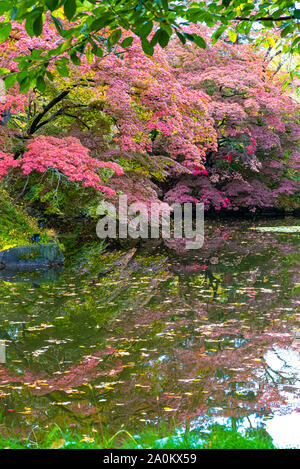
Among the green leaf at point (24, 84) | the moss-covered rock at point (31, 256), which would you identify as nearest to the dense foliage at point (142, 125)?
the green leaf at point (24, 84)

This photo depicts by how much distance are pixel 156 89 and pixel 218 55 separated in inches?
468

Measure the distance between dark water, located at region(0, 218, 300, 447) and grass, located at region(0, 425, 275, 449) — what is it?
0.65ft

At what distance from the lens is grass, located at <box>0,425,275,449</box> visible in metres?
2.70

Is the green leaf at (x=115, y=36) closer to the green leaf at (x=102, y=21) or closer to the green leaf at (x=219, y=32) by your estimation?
the green leaf at (x=102, y=21)

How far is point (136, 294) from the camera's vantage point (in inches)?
310

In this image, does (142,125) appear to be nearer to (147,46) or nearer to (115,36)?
(115,36)

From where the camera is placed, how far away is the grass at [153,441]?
270cm

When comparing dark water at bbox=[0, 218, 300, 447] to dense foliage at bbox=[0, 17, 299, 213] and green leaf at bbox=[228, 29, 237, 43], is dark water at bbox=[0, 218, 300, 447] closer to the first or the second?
dense foliage at bbox=[0, 17, 299, 213]

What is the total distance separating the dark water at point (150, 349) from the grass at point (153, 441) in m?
0.20

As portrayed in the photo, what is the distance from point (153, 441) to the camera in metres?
2.92

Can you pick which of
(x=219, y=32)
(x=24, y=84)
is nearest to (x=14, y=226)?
(x=219, y=32)

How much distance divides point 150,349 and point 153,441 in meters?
2.28

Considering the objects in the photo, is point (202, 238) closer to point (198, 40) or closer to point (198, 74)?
Answer: point (198, 74)

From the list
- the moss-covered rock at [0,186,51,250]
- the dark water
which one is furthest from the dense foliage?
the dark water
